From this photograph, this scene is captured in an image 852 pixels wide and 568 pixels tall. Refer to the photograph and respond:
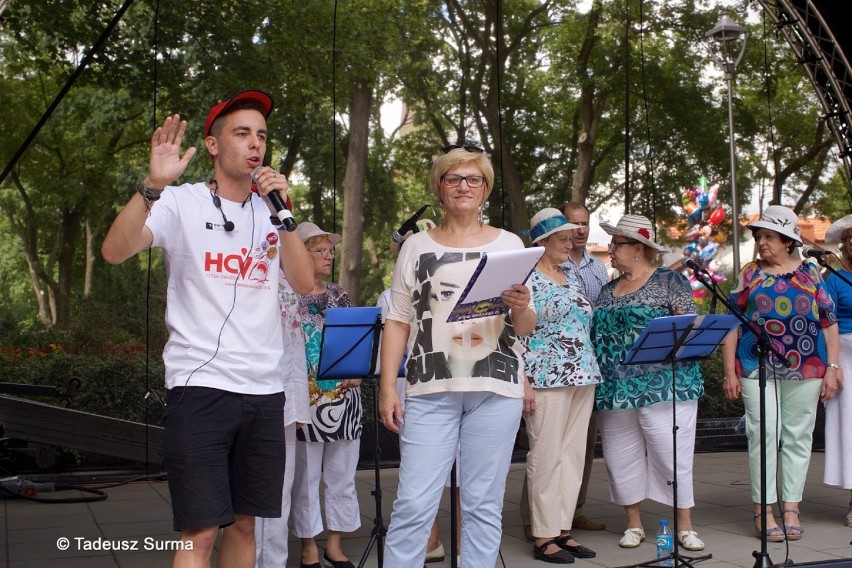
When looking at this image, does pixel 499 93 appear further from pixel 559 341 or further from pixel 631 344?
pixel 559 341

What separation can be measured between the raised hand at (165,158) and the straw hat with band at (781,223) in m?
4.08

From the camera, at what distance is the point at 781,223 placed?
6.01m

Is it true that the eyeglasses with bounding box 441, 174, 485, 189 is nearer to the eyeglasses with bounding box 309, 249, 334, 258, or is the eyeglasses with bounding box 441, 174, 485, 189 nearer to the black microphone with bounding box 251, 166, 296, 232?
the black microphone with bounding box 251, 166, 296, 232

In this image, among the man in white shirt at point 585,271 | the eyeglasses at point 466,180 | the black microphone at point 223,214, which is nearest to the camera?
the black microphone at point 223,214

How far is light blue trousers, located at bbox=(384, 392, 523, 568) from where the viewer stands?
3.71m

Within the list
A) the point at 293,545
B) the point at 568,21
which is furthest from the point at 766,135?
the point at 293,545

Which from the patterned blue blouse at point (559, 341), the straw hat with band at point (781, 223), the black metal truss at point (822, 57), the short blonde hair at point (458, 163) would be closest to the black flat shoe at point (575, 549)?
the patterned blue blouse at point (559, 341)

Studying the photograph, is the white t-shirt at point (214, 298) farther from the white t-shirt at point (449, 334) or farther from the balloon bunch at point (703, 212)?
the balloon bunch at point (703, 212)

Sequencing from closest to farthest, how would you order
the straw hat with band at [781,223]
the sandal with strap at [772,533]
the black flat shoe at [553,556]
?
the black flat shoe at [553,556] → the sandal with strap at [772,533] → the straw hat with band at [781,223]

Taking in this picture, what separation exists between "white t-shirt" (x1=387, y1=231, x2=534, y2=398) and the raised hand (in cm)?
109

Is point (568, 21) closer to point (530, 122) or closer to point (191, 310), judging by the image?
point (530, 122)

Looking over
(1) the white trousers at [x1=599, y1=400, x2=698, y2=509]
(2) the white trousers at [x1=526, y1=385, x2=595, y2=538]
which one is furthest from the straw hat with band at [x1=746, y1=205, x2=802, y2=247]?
(2) the white trousers at [x1=526, y1=385, x2=595, y2=538]

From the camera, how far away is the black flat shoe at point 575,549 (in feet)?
18.1

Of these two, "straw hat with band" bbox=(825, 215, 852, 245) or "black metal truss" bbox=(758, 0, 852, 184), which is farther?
"black metal truss" bbox=(758, 0, 852, 184)
